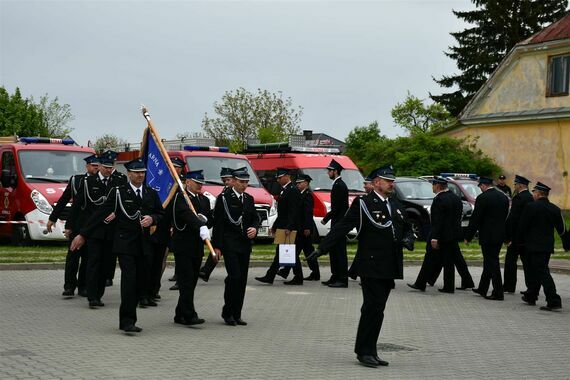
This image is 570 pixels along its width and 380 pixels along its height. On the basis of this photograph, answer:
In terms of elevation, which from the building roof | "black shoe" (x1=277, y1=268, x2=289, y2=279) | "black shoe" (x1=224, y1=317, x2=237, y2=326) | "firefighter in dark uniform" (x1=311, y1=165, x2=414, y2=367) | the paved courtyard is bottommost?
the paved courtyard

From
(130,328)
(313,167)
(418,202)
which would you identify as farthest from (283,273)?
(418,202)

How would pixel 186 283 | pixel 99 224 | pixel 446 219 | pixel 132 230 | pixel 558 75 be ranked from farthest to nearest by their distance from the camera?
pixel 558 75
pixel 446 219
pixel 99 224
pixel 186 283
pixel 132 230

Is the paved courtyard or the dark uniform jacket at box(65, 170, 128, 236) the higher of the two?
the dark uniform jacket at box(65, 170, 128, 236)

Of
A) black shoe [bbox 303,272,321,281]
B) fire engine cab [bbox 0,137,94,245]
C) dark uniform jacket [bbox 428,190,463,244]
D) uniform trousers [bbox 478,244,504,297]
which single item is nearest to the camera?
uniform trousers [bbox 478,244,504,297]

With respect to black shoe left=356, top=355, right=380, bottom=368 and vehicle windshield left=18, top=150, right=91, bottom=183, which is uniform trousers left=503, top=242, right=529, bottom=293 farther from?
vehicle windshield left=18, top=150, right=91, bottom=183

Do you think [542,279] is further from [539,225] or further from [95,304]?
[95,304]

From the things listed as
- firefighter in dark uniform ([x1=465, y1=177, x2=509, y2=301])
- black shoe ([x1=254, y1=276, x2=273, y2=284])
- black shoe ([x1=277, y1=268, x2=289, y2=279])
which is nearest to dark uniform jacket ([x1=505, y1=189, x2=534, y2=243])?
firefighter in dark uniform ([x1=465, y1=177, x2=509, y2=301])

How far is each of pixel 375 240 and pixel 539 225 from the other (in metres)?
5.57

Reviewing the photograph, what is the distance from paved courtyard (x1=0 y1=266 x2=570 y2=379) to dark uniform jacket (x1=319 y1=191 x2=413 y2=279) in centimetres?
93

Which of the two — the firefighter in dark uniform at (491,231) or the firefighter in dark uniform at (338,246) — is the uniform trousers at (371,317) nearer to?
the firefighter in dark uniform at (491,231)

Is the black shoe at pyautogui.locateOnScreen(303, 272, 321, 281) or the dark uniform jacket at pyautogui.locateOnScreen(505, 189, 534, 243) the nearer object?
the dark uniform jacket at pyautogui.locateOnScreen(505, 189, 534, 243)

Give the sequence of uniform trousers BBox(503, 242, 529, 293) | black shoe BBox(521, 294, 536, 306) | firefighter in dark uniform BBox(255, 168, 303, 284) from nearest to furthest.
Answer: black shoe BBox(521, 294, 536, 306), uniform trousers BBox(503, 242, 529, 293), firefighter in dark uniform BBox(255, 168, 303, 284)

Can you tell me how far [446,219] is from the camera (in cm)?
1603

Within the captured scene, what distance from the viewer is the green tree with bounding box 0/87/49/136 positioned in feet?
195
